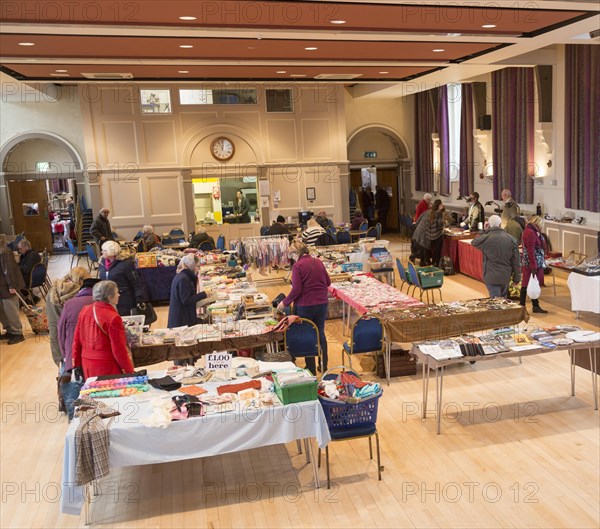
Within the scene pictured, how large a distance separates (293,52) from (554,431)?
5970 mm

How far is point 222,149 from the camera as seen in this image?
1667 cm

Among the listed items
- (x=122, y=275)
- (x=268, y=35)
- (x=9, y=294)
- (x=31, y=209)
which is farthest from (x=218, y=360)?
(x=31, y=209)

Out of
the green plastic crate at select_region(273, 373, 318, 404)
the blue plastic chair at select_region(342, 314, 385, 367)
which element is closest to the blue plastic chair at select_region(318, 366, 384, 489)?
the green plastic crate at select_region(273, 373, 318, 404)

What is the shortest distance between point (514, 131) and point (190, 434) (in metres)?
11.6

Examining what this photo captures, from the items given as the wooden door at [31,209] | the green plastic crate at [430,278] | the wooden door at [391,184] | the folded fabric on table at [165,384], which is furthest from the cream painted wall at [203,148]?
the folded fabric on table at [165,384]

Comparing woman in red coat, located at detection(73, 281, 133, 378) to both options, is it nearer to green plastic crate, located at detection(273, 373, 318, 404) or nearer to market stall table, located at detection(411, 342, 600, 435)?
green plastic crate, located at detection(273, 373, 318, 404)

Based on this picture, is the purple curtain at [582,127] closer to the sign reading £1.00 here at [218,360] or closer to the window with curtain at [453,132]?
the window with curtain at [453,132]

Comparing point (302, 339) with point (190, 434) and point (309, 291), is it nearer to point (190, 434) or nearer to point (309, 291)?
point (309, 291)

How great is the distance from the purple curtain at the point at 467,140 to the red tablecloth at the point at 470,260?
3.90 meters

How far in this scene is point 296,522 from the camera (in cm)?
468

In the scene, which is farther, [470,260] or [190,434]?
[470,260]

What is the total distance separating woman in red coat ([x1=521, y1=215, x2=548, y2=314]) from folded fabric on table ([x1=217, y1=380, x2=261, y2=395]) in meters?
5.90

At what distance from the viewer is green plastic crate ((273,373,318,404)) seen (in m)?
4.88

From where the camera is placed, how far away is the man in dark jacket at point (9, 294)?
953 centimetres
